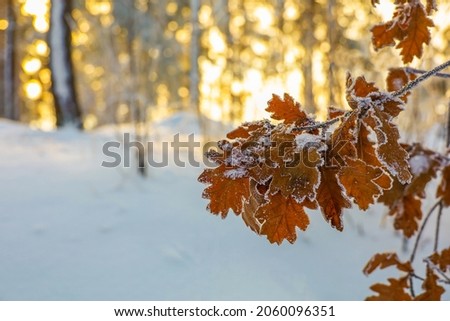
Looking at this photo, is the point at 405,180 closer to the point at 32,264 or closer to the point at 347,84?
the point at 347,84

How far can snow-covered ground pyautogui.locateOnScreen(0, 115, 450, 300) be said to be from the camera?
202 cm

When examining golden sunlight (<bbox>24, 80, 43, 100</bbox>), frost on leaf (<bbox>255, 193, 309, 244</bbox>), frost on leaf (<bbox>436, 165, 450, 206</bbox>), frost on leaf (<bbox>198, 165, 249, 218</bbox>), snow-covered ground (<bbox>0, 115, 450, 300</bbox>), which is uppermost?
golden sunlight (<bbox>24, 80, 43, 100</bbox>)

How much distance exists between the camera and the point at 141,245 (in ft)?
7.60

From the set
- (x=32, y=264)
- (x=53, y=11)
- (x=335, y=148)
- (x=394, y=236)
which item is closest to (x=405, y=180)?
(x=335, y=148)

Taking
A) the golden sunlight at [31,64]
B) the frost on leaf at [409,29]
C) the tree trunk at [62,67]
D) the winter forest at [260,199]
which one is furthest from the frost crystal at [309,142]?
the golden sunlight at [31,64]

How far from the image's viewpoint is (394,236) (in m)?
3.11

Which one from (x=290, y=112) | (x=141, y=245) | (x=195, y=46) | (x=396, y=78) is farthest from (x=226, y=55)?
(x=290, y=112)

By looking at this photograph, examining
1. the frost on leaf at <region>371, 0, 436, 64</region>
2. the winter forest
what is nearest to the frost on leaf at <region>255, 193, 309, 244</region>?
the winter forest

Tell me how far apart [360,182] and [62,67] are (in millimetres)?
4917

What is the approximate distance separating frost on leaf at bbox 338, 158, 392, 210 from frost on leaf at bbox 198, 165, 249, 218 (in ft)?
0.69

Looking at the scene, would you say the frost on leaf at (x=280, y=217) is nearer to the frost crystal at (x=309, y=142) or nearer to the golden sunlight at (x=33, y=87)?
the frost crystal at (x=309, y=142)

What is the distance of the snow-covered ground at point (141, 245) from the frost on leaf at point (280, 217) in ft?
3.89

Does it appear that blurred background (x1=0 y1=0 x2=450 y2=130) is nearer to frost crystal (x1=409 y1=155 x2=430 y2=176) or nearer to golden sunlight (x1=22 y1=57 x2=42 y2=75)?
golden sunlight (x1=22 y1=57 x2=42 y2=75)

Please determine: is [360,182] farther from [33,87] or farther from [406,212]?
[33,87]
